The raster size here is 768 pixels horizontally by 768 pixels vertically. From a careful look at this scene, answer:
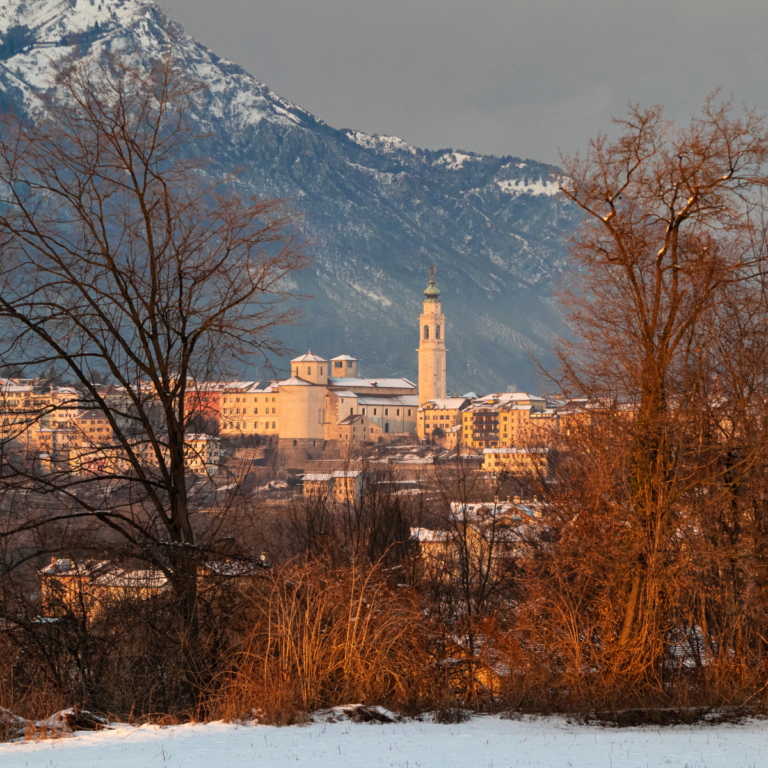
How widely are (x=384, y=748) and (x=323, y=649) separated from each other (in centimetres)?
172

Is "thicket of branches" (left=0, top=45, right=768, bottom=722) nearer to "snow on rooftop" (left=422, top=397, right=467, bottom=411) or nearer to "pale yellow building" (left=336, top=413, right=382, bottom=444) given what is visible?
"pale yellow building" (left=336, top=413, right=382, bottom=444)

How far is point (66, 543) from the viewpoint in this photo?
346 inches

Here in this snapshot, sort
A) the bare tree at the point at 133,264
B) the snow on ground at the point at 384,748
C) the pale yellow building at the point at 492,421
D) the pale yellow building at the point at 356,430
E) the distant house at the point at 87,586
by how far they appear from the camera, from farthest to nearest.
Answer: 1. the pale yellow building at the point at 492,421
2. the pale yellow building at the point at 356,430
3. the bare tree at the point at 133,264
4. the distant house at the point at 87,586
5. the snow on ground at the point at 384,748

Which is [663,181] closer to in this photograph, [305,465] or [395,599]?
[395,599]

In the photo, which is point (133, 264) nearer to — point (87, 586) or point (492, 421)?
point (87, 586)

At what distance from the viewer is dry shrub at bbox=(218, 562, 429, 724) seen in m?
8.20

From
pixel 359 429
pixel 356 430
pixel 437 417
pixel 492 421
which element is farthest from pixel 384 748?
pixel 437 417

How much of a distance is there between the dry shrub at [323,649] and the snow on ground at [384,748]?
0.63 m

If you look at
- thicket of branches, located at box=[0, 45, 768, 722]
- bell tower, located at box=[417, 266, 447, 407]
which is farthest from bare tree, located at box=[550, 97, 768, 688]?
bell tower, located at box=[417, 266, 447, 407]

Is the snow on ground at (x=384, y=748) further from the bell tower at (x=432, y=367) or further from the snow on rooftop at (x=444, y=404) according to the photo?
the bell tower at (x=432, y=367)

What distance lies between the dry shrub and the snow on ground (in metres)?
0.63

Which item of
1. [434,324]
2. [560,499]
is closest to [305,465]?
[434,324]

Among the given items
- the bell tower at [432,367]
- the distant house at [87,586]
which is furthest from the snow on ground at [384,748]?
the bell tower at [432,367]

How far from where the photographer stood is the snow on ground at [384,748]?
20.7 ft
